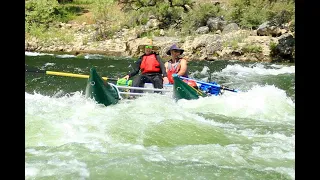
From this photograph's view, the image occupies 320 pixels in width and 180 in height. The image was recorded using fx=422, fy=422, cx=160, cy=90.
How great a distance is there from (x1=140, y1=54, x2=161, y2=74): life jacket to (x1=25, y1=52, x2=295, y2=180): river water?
0.58m

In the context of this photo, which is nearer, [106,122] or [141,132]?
[141,132]

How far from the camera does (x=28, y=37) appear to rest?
995 inches

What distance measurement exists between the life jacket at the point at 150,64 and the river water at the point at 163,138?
1.89 feet

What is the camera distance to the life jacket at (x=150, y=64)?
23.9ft

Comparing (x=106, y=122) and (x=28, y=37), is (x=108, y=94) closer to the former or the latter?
(x=106, y=122)

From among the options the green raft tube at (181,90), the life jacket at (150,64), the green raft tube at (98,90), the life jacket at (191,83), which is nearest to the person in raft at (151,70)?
the life jacket at (150,64)

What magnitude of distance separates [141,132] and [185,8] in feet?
69.9

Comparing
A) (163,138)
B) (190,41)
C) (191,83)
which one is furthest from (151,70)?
(190,41)

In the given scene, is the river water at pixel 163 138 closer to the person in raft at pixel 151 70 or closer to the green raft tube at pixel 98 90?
the green raft tube at pixel 98 90

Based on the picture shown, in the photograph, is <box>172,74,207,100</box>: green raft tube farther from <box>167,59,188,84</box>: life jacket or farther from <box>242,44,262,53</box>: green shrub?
<box>242,44,262,53</box>: green shrub

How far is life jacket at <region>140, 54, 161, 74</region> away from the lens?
287 inches

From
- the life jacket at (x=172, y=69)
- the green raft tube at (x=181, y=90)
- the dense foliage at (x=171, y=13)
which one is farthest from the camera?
the dense foliage at (x=171, y=13)
